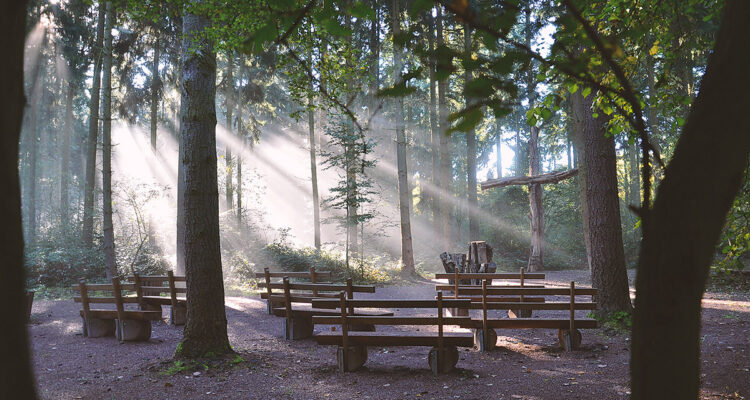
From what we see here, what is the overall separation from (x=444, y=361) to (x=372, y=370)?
963 mm

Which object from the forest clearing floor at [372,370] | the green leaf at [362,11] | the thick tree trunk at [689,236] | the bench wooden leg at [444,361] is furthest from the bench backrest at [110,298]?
the thick tree trunk at [689,236]

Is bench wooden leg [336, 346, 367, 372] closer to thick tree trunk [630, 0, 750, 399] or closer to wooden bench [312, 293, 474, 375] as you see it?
wooden bench [312, 293, 474, 375]

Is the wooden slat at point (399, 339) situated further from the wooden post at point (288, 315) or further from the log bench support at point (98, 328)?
the log bench support at point (98, 328)

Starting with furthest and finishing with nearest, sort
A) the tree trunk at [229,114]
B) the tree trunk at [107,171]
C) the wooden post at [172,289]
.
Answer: the tree trunk at [229,114], the tree trunk at [107,171], the wooden post at [172,289]

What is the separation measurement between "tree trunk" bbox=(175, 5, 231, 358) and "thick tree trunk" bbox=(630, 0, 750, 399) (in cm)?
627

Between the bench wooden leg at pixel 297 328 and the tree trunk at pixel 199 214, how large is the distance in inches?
67.3

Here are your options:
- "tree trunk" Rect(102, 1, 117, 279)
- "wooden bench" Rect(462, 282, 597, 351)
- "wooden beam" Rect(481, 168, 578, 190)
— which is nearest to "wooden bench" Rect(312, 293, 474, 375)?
"wooden bench" Rect(462, 282, 597, 351)

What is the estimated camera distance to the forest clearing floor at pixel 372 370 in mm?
5438

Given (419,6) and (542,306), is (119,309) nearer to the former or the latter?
(542,306)

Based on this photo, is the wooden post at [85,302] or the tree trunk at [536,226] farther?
the tree trunk at [536,226]

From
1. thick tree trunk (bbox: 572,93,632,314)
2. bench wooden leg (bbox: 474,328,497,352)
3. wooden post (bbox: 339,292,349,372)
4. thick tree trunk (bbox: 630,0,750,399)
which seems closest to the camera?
thick tree trunk (bbox: 630,0,750,399)

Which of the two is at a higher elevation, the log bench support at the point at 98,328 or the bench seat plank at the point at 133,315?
the bench seat plank at the point at 133,315

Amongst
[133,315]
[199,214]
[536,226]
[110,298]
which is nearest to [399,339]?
[199,214]

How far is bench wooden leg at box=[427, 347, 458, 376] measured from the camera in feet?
20.0
